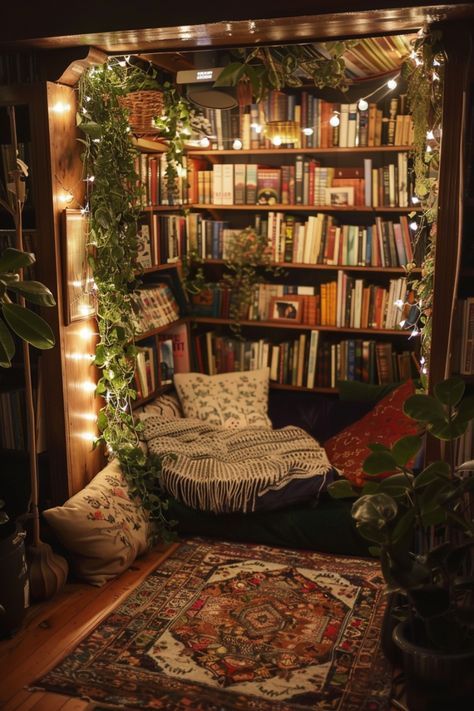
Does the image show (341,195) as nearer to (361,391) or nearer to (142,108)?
(361,391)

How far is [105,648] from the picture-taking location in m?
2.88

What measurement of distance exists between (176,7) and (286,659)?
92.7 inches

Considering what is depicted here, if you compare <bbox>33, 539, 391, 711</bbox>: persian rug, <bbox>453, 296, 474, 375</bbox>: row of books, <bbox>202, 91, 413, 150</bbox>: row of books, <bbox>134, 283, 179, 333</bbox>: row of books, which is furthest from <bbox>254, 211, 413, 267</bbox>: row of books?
<bbox>33, 539, 391, 711</bbox>: persian rug

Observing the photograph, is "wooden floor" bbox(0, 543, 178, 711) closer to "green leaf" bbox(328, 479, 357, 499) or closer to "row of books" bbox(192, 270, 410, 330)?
"green leaf" bbox(328, 479, 357, 499)

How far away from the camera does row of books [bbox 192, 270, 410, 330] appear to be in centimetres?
455

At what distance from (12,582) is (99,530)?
1.55 feet

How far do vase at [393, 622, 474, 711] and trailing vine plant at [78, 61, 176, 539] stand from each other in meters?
1.56

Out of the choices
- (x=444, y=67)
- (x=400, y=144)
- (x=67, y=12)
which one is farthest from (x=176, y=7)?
(x=400, y=144)

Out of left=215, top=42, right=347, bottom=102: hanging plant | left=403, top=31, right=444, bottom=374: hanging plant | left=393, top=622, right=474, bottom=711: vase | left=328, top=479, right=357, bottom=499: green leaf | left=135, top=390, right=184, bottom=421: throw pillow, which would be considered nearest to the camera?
left=393, top=622, right=474, bottom=711: vase

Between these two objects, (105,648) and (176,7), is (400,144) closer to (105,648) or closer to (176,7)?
(176,7)

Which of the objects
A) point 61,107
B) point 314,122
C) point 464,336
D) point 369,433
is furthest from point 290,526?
point 314,122

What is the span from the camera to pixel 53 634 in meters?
2.99

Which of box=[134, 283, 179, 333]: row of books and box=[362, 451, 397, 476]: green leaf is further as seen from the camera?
box=[134, 283, 179, 333]: row of books

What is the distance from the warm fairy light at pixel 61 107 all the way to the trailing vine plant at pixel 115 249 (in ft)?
0.25
